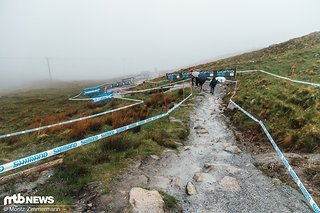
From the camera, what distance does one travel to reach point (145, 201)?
450 cm

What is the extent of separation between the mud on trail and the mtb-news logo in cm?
114

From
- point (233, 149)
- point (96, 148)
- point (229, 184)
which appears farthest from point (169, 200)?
point (233, 149)

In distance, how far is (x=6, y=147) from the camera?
10133mm

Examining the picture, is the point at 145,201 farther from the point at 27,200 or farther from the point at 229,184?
the point at 27,200

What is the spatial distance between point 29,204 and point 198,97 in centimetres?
1410

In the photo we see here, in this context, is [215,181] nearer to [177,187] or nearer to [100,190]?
[177,187]

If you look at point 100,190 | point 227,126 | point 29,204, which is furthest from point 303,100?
point 29,204

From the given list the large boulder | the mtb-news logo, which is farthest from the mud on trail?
the mtb-news logo

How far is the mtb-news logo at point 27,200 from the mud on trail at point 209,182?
1.14 metres

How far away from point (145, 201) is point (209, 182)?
1989mm

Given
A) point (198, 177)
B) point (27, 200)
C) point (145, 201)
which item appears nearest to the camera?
point (145, 201)

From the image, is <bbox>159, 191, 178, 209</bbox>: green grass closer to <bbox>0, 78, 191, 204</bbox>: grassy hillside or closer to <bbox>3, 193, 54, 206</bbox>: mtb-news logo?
<bbox>0, 78, 191, 204</bbox>: grassy hillside

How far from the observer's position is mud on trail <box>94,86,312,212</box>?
4.54 m

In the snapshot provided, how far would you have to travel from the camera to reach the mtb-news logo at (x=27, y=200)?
183 inches
